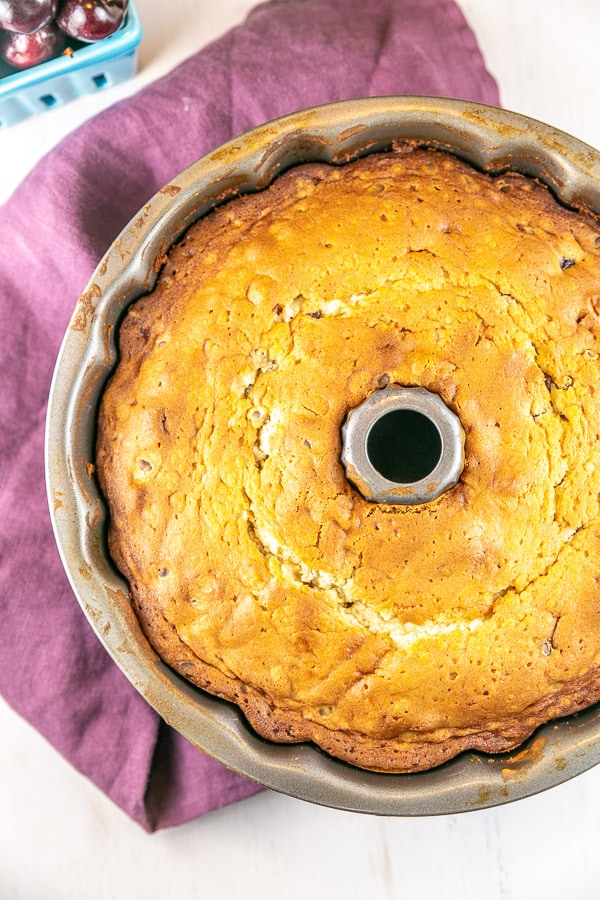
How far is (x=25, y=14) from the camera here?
1.66 metres

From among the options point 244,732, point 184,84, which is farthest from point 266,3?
point 244,732

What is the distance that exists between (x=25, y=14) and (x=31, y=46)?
68 mm

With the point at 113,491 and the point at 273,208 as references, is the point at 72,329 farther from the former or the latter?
the point at 273,208

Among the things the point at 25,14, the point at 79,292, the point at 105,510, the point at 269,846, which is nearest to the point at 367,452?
the point at 105,510

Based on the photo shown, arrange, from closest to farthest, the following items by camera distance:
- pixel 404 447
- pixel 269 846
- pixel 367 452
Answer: pixel 367 452 < pixel 404 447 < pixel 269 846

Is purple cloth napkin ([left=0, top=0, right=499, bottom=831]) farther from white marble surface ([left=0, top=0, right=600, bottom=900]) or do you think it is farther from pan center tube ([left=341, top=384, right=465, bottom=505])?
pan center tube ([left=341, top=384, right=465, bottom=505])

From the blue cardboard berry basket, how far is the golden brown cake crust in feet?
2.39

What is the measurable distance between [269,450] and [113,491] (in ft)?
0.90

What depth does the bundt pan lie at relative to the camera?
1275mm

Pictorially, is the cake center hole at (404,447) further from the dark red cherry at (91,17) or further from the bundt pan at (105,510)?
the dark red cherry at (91,17)

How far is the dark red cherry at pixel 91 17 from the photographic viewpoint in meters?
1.69

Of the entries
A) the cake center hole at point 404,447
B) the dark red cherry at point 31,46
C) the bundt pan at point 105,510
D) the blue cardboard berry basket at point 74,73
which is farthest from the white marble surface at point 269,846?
the cake center hole at point 404,447

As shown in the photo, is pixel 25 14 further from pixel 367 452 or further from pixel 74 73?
pixel 367 452

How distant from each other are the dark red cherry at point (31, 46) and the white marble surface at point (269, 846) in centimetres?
14
